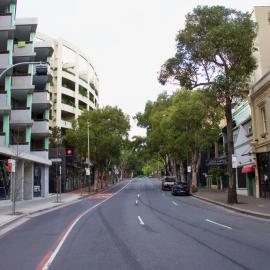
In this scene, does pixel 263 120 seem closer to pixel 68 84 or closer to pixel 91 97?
pixel 68 84

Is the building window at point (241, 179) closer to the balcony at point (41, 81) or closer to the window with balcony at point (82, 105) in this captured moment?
the balcony at point (41, 81)

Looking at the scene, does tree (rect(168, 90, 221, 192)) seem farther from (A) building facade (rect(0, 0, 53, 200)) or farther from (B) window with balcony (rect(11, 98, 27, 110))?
(B) window with balcony (rect(11, 98, 27, 110))

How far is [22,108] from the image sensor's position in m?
43.4

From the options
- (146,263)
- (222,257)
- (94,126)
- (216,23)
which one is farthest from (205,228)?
(94,126)

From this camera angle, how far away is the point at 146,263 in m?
9.60

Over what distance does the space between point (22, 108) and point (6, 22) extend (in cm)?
796

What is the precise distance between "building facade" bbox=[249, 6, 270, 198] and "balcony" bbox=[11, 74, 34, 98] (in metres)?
20.5

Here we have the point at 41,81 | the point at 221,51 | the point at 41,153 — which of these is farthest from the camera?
the point at 41,81

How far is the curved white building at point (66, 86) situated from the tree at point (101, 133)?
11.9 meters

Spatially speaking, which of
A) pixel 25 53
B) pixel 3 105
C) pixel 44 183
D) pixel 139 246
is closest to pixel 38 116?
pixel 44 183

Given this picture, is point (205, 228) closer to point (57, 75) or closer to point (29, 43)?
point (29, 43)

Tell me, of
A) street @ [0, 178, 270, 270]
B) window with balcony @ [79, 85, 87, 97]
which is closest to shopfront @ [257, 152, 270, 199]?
street @ [0, 178, 270, 270]

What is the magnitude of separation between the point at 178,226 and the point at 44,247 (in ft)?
20.9

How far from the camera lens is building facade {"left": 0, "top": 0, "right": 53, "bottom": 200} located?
1513 inches
